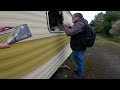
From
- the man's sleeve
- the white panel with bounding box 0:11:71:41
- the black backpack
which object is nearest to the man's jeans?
the black backpack

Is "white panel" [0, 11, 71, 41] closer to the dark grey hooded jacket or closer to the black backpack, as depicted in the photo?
the dark grey hooded jacket

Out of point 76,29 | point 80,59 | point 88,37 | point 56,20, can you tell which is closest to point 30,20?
point 76,29

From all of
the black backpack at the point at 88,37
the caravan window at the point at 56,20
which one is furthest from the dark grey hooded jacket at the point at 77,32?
the caravan window at the point at 56,20

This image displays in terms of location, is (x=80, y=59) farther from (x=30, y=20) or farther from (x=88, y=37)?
(x=30, y=20)

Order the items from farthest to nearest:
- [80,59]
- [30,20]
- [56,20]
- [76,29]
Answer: [56,20] → [80,59] → [76,29] → [30,20]

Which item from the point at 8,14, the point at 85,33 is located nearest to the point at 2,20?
the point at 8,14

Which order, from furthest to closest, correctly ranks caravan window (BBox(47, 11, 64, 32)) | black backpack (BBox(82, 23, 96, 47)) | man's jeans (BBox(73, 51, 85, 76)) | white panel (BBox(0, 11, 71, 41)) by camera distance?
caravan window (BBox(47, 11, 64, 32)), man's jeans (BBox(73, 51, 85, 76)), black backpack (BBox(82, 23, 96, 47)), white panel (BBox(0, 11, 71, 41))

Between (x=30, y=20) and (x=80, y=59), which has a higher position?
(x=30, y=20)

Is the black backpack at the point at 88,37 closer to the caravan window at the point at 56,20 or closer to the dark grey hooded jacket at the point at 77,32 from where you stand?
the dark grey hooded jacket at the point at 77,32

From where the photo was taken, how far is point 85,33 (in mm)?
6758

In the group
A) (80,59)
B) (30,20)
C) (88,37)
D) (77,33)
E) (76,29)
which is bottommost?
(80,59)
